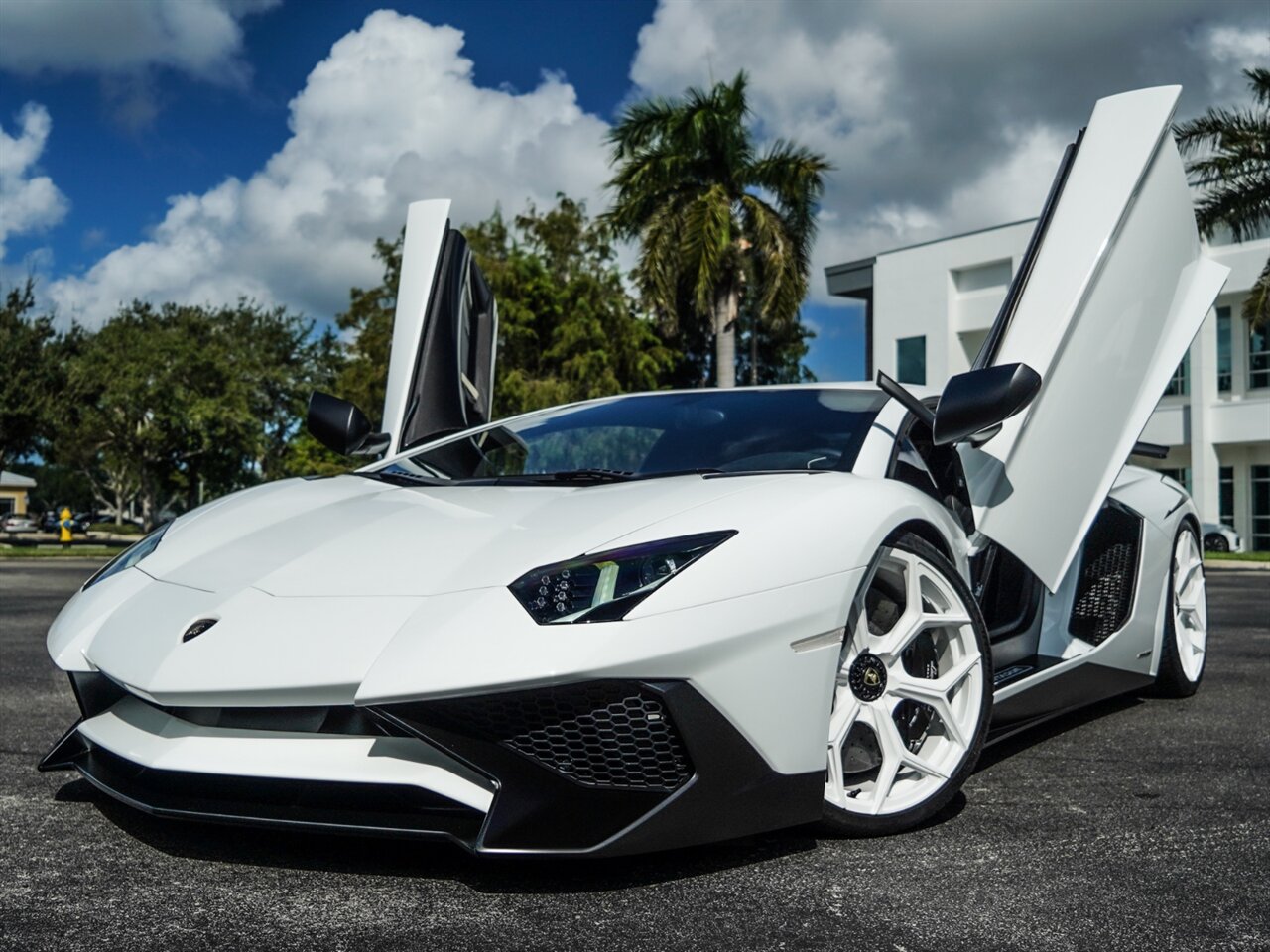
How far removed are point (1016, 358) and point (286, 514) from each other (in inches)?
82.4

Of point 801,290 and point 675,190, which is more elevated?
point 675,190

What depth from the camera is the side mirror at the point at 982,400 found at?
3188 millimetres

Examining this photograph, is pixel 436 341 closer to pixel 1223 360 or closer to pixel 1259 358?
pixel 1259 358

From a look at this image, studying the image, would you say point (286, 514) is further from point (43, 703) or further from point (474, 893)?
point (43, 703)

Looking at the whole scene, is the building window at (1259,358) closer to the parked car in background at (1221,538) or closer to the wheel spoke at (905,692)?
the parked car in background at (1221,538)

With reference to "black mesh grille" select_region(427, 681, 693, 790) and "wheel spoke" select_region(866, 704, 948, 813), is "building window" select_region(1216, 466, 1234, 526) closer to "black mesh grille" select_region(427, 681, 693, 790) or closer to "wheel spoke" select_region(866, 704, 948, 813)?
"wheel spoke" select_region(866, 704, 948, 813)

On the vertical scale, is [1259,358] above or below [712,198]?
below

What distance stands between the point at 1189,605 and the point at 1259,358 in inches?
1120

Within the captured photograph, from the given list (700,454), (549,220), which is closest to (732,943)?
(700,454)

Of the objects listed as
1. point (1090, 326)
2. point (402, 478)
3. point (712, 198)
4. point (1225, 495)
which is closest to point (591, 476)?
point (402, 478)

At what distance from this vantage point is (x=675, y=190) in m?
21.6

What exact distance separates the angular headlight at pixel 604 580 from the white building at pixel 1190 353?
83.4 ft

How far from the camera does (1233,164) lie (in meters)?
21.2

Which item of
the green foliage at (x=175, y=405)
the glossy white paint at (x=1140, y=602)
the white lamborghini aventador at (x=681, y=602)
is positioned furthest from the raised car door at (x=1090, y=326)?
the green foliage at (x=175, y=405)
